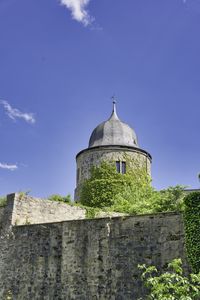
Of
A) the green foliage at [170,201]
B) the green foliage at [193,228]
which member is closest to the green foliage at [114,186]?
the green foliage at [170,201]

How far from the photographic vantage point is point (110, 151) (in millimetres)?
33219

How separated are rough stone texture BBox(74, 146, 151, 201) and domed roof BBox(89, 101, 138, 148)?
2.06 ft

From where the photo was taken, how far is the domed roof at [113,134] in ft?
112

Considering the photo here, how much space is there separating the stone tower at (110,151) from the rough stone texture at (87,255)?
14574 millimetres

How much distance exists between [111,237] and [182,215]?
9.47ft

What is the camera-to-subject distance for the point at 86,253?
16.8m

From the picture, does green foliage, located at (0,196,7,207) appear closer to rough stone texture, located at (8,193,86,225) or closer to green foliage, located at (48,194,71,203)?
rough stone texture, located at (8,193,86,225)

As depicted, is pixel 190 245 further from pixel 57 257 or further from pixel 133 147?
pixel 133 147

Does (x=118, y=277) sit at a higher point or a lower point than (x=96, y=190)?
lower

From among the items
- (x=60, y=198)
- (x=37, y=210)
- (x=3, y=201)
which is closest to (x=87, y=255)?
(x=37, y=210)

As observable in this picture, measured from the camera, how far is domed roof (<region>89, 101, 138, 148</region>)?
34.1m

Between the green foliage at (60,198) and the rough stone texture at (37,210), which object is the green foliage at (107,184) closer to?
the green foliage at (60,198)

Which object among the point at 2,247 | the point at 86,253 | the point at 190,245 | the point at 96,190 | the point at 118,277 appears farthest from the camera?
the point at 96,190

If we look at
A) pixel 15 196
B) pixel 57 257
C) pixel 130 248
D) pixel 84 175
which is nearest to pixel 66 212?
pixel 15 196
